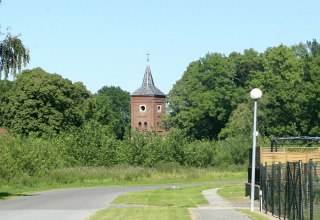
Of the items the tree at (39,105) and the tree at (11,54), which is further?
the tree at (39,105)

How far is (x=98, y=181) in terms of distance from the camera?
2327 inches

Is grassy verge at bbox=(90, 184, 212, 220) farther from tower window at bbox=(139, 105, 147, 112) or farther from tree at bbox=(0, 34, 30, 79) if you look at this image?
tower window at bbox=(139, 105, 147, 112)

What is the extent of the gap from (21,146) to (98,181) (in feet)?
24.0

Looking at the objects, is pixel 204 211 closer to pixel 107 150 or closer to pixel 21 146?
pixel 21 146

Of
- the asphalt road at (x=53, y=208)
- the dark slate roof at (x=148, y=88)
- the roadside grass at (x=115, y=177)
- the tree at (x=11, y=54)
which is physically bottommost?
the asphalt road at (x=53, y=208)

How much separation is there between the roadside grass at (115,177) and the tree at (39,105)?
96.5 feet

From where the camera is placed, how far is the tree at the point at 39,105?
9275 centimetres

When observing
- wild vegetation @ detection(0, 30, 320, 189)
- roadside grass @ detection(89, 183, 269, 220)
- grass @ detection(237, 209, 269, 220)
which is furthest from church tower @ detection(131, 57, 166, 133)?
grass @ detection(237, 209, 269, 220)

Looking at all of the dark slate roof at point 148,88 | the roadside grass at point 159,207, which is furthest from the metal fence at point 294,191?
the dark slate roof at point 148,88

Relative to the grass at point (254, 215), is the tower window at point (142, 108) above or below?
above

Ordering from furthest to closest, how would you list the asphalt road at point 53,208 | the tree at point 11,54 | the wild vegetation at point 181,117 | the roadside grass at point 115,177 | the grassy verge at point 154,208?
the wild vegetation at point 181,117 < the roadside grass at point 115,177 < the tree at point 11,54 < the asphalt road at point 53,208 < the grassy verge at point 154,208

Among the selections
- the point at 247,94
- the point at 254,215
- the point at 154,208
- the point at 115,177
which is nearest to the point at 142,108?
the point at 247,94

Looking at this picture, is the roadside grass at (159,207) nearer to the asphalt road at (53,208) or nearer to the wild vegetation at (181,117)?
the asphalt road at (53,208)

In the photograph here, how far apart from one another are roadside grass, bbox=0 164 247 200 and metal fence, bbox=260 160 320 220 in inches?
968
